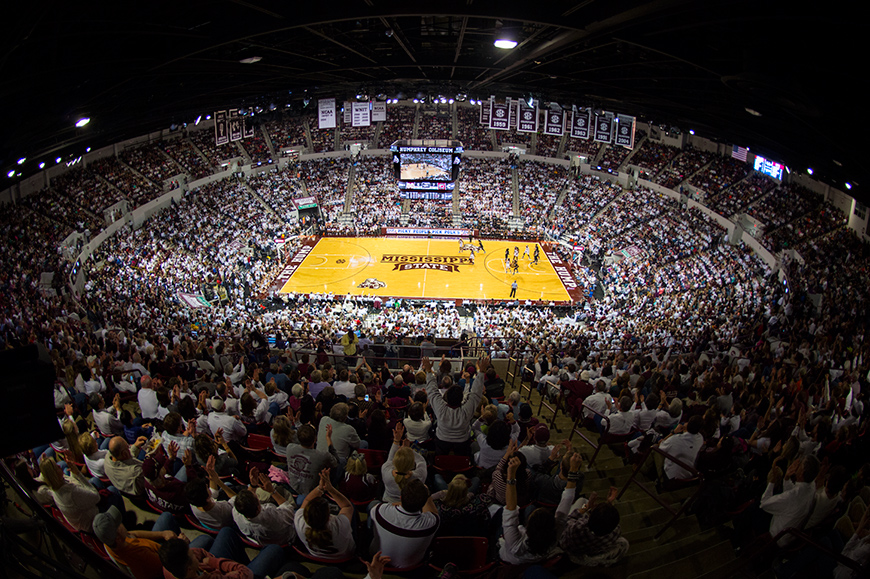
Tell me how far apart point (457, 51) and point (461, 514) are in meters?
19.1

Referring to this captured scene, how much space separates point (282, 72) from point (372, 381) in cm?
1843

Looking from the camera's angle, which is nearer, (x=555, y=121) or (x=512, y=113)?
(x=555, y=121)

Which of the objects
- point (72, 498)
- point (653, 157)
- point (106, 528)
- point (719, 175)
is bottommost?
point (72, 498)

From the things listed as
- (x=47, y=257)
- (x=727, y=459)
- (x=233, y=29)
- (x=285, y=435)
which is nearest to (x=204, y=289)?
(x=47, y=257)

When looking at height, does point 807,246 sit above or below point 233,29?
below

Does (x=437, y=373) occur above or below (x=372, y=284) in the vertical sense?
below

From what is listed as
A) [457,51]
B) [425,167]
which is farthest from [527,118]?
[425,167]

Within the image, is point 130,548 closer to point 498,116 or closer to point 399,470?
point 399,470

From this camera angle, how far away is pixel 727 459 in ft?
22.6

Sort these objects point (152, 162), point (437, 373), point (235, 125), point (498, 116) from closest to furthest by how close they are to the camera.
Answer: point (437, 373)
point (235, 125)
point (498, 116)
point (152, 162)

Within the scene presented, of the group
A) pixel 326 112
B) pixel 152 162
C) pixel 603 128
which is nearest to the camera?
pixel 603 128

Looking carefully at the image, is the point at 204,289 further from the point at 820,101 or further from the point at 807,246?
the point at 807,246

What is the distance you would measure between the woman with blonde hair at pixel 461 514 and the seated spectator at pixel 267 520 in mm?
1694

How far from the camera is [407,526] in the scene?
189 inches
